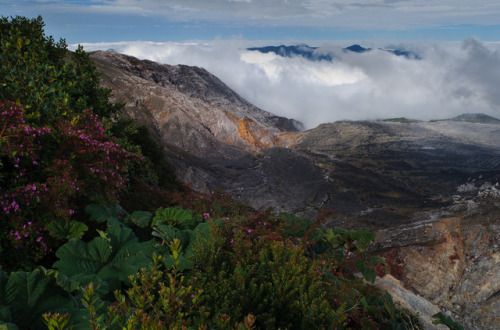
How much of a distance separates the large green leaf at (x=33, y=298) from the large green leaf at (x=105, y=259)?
2.87 ft

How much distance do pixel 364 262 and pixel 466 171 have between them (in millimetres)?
90350

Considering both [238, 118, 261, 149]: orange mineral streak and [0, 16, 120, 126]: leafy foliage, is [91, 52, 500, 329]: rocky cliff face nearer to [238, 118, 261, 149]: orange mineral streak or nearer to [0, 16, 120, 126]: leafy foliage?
[238, 118, 261, 149]: orange mineral streak

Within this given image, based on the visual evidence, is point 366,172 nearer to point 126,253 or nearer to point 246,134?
point 246,134

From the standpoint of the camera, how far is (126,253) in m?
4.51

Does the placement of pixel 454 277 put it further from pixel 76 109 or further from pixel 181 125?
pixel 181 125

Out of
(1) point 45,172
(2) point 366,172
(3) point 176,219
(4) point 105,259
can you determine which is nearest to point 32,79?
(1) point 45,172

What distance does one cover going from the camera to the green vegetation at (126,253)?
2.71 m

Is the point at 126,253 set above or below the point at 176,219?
below

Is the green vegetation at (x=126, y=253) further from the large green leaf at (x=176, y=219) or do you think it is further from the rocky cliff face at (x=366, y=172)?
the rocky cliff face at (x=366, y=172)

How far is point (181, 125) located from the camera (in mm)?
79000

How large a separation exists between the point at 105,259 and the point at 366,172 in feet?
268

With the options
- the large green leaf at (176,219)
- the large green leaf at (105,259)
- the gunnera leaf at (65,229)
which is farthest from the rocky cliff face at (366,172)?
the gunnera leaf at (65,229)

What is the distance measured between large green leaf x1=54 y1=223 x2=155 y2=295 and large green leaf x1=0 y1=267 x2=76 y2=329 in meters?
0.87

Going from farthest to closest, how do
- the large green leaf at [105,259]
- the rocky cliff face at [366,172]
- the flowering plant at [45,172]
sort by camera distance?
1. the rocky cliff face at [366,172]
2. the flowering plant at [45,172]
3. the large green leaf at [105,259]
